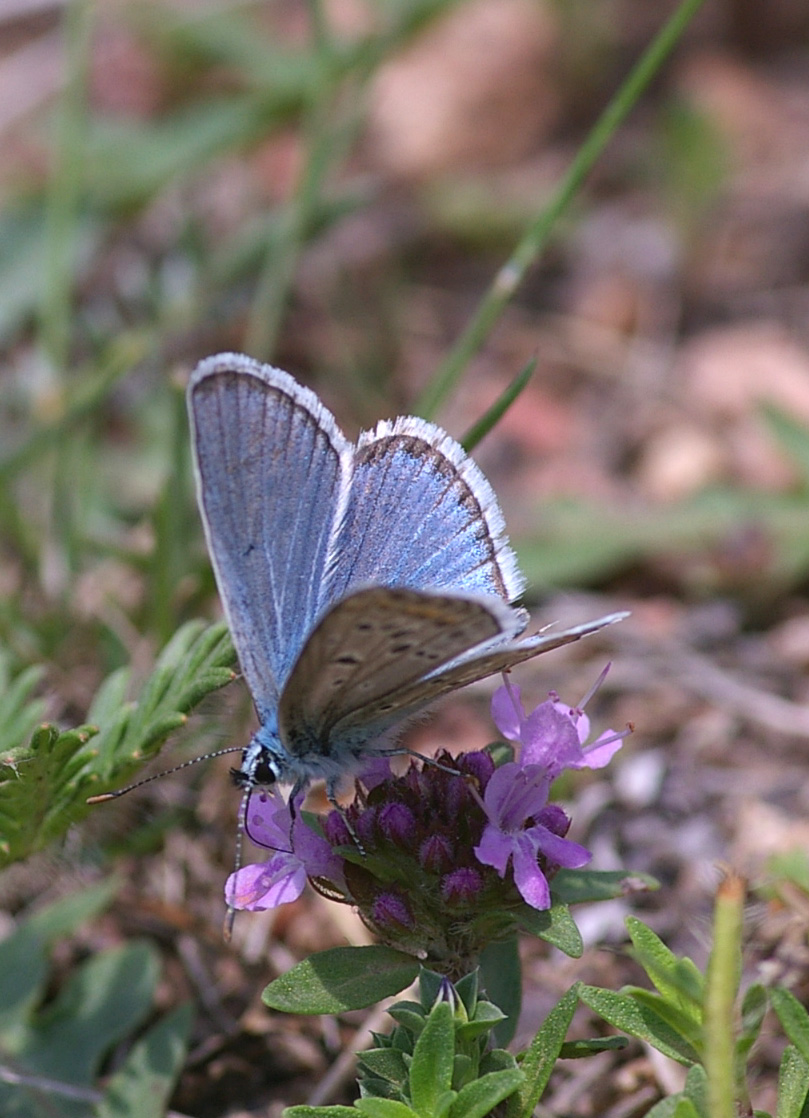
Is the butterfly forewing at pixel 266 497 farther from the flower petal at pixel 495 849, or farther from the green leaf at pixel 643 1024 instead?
the green leaf at pixel 643 1024

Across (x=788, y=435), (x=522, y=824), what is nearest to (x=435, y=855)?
(x=522, y=824)

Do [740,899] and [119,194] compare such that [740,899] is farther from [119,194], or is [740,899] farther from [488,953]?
[119,194]

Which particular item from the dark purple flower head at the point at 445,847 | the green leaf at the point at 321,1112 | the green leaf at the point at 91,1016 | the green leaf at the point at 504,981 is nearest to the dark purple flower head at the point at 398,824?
the dark purple flower head at the point at 445,847

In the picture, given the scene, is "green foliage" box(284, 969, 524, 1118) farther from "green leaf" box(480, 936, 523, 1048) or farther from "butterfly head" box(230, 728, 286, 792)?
"butterfly head" box(230, 728, 286, 792)

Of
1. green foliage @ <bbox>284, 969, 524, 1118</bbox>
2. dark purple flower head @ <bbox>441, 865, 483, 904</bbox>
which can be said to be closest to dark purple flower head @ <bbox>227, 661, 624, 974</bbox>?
dark purple flower head @ <bbox>441, 865, 483, 904</bbox>

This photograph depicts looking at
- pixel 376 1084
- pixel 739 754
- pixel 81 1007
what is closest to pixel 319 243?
pixel 739 754

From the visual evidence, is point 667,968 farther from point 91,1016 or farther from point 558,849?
point 91,1016
